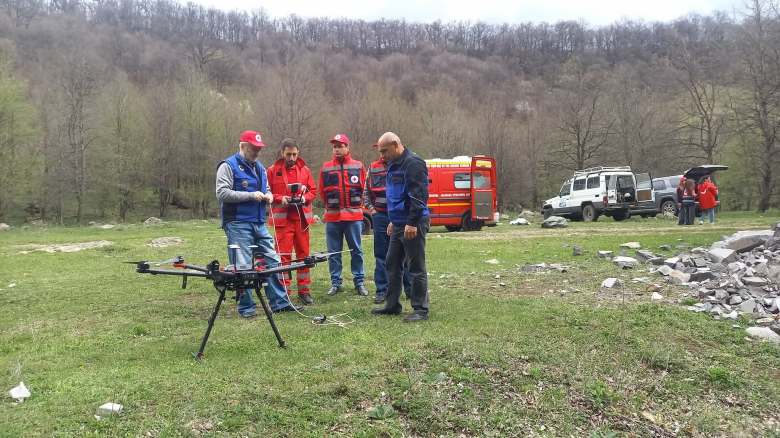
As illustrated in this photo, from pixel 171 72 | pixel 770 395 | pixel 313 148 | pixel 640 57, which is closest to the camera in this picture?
pixel 770 395

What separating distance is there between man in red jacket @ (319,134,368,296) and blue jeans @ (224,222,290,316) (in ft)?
3.64

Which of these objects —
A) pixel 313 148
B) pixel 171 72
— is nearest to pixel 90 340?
pixel 313 148

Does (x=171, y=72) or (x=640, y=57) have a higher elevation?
(x=640, y=57)

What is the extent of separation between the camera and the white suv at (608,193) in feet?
74.3

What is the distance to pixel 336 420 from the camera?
3.41m

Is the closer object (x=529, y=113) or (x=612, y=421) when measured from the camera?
(x=612, y=421)

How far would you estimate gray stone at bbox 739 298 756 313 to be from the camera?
5969 mm

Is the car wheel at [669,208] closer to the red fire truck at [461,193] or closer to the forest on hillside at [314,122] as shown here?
the forest on hillside at [314,122]

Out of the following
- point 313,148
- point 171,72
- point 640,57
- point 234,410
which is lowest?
point 234,410

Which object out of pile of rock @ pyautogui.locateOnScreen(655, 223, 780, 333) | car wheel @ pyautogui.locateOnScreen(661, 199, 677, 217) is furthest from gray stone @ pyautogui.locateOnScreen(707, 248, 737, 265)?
car wheel @ pyautogui.locateOnScreen(661, 199, 677, 217)

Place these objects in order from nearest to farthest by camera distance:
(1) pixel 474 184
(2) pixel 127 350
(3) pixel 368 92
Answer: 1. (2) pixel 127 350
2. (1) pixel 474 184
3. (3) pixel 368 92

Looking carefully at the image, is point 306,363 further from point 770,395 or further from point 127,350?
point 770,395

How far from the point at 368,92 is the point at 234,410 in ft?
150

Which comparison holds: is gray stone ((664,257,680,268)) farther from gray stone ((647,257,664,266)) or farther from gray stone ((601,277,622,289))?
gray stone ((601,277,622,289))
